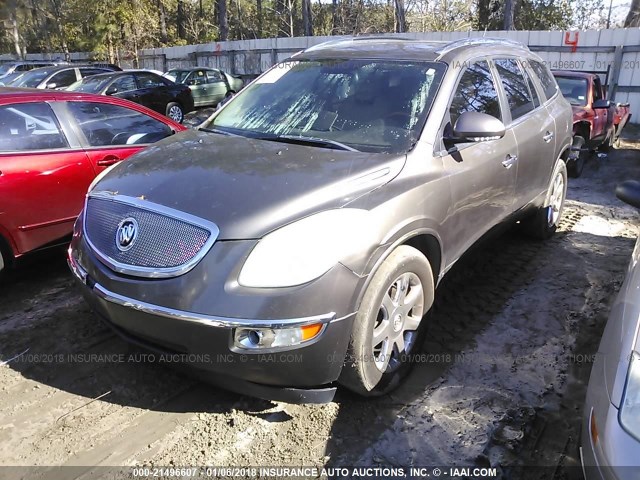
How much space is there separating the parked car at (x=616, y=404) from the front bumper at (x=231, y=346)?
1072 millimetres

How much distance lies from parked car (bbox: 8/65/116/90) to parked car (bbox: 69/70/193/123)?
65.8 inches

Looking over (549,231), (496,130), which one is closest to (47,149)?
(496,130)

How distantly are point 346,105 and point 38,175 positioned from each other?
2.46 metres

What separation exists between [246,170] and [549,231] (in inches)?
150

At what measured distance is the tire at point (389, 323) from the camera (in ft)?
8.59

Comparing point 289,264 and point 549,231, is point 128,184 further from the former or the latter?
point 549,231

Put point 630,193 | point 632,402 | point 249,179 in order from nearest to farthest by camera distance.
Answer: point 632,402 < point 249,179 < point 630,193

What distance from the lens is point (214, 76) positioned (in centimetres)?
1738

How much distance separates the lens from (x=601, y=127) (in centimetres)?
930

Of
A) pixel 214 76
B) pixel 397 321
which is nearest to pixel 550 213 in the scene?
pixel 397 321

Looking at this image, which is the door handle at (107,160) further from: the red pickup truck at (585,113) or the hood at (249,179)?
the red pickup truck at (585,113)

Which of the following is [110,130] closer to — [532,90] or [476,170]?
[476,170]

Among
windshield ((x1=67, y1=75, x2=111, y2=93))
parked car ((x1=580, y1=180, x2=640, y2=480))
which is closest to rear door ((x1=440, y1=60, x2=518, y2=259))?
parked car ((x1=580, y1=180, x2=640, y2=480))

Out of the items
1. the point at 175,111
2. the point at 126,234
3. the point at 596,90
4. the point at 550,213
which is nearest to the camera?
the point at 126,234
